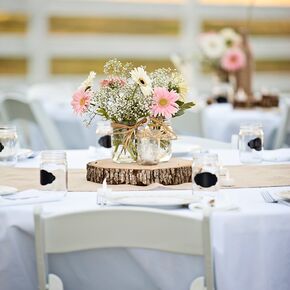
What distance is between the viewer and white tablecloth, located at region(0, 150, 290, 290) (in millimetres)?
2371

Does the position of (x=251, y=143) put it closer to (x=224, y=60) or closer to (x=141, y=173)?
(x=141, y=173)

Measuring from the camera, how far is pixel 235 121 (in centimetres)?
614

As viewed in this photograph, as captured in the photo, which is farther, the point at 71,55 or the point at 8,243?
the point at 71,55

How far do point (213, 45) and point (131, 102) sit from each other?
177 inches

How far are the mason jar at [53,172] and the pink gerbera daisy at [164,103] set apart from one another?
0.35m

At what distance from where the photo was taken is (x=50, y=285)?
2.33 meters

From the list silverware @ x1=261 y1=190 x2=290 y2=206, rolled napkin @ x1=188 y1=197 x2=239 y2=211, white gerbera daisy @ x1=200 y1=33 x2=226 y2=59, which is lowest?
silverware @ x1=261 y1=190 x2=290 y2=206

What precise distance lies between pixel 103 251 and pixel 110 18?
828 centimetres

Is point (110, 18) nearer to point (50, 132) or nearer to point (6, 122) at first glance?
point (6, 122)

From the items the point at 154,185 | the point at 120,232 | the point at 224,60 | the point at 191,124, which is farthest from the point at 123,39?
the point at 120,232

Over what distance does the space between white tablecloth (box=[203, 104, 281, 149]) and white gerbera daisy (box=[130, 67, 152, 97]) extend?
9.58ft

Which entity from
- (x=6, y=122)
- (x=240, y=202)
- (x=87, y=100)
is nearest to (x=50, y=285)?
(x=240, y=202)

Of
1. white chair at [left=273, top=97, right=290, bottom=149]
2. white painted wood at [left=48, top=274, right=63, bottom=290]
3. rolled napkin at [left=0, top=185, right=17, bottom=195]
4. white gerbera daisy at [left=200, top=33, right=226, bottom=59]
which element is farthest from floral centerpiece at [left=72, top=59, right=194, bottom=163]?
white gerbera daisy at [left=200, top=33, right=226, bottom=59]

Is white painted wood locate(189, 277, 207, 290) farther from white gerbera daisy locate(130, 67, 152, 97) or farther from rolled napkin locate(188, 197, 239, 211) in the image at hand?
white gerbera daisy locate(130, 67, 152, 97)
